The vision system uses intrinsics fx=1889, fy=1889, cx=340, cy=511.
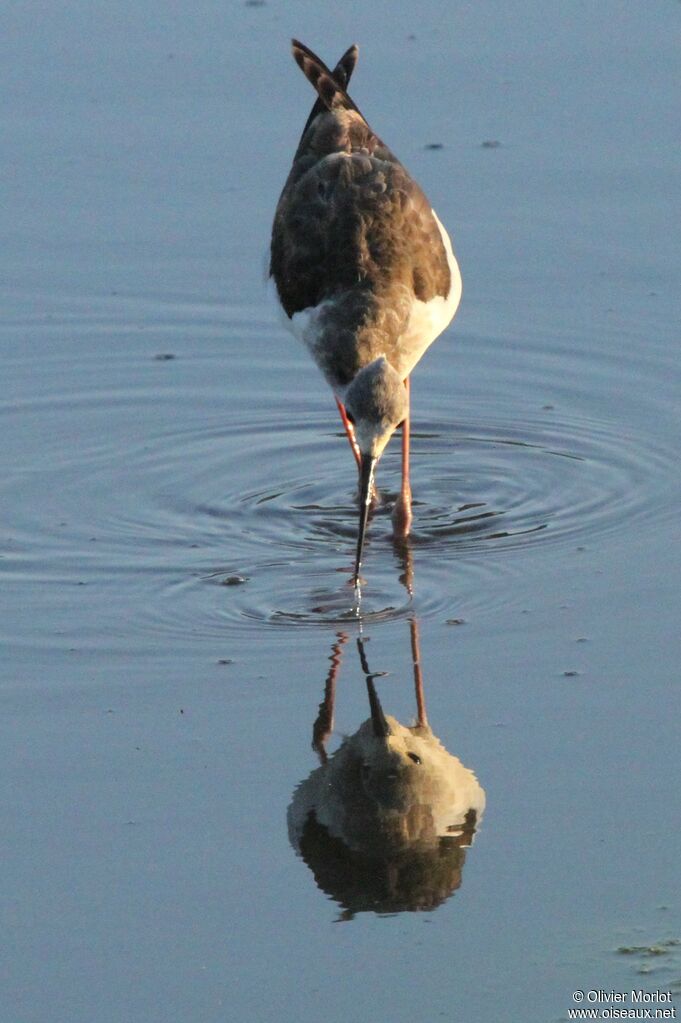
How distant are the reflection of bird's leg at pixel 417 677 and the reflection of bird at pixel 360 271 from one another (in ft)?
3.07

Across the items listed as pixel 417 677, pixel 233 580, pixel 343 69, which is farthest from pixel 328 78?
pixel 417 677

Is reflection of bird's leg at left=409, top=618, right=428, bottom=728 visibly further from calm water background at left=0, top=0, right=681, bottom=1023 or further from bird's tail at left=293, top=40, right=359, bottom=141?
bird's tail at left=293, top=40, right=359, bottom=141

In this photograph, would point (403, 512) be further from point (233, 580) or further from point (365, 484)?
point (233, 580)

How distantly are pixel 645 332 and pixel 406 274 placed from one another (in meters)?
2.04

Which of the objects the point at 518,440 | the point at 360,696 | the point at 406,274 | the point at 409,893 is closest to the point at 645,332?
the point at 518,440

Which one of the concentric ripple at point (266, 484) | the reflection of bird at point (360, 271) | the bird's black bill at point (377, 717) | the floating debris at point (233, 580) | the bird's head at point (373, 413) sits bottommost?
the concentric ripple at point (266, 484)

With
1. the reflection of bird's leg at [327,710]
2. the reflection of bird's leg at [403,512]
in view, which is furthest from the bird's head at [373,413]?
the reflection of bird's leg at [327,710]

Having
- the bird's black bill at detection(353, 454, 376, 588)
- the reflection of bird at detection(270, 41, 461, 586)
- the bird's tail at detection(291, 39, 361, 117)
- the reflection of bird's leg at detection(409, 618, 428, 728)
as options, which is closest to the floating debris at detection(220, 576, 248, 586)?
the bird's black bill at detection(353, 454, 376, 588)

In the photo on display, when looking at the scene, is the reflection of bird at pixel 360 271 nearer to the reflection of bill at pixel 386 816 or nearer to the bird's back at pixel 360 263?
the bird's back at pixel 360 263

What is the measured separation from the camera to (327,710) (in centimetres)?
689

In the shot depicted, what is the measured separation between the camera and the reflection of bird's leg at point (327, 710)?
6664mm

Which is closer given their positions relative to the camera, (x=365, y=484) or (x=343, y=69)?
(x=365, y=484)

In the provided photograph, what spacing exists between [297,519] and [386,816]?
112 inches

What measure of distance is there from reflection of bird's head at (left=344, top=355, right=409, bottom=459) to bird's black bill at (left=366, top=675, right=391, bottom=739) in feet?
4.62
